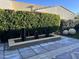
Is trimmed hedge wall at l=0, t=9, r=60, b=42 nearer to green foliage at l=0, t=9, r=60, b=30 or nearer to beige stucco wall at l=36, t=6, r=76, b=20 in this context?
green foliage at l=0, t=9, r=60, b=30

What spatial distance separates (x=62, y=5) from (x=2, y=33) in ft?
61.2

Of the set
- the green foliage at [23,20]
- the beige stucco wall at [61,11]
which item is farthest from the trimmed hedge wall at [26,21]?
the beige stucco wall at [61,11]

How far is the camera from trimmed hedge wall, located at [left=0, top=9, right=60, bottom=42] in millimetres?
8734

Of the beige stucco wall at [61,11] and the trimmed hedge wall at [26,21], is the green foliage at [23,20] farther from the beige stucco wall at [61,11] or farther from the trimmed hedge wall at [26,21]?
the beige stucco wall at [61,11]

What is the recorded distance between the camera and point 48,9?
2320cm

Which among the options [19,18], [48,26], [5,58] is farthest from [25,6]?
[5,58]

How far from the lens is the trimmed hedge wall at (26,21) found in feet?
28.7

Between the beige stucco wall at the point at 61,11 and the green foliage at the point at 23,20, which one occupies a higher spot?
the beige stucco wall at the point at 61,11

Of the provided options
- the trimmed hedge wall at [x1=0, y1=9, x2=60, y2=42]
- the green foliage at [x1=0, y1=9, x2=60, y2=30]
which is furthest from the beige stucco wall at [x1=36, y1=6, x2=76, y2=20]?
the green foliage at [x1=0, y1=9, x2=60, y2=30]

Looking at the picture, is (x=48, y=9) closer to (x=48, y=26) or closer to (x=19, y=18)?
(x=48, y=26)

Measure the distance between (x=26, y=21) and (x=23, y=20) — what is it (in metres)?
0.31

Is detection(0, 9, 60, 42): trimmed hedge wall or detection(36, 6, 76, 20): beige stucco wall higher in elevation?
detection(36, 6, 76, 20): beige stucco wall

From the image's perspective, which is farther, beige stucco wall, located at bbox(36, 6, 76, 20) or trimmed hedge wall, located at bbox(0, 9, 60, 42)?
beige stucco wall, located at bbox(36, 6, 76, 20)

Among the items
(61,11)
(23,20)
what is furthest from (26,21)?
(61,11)
